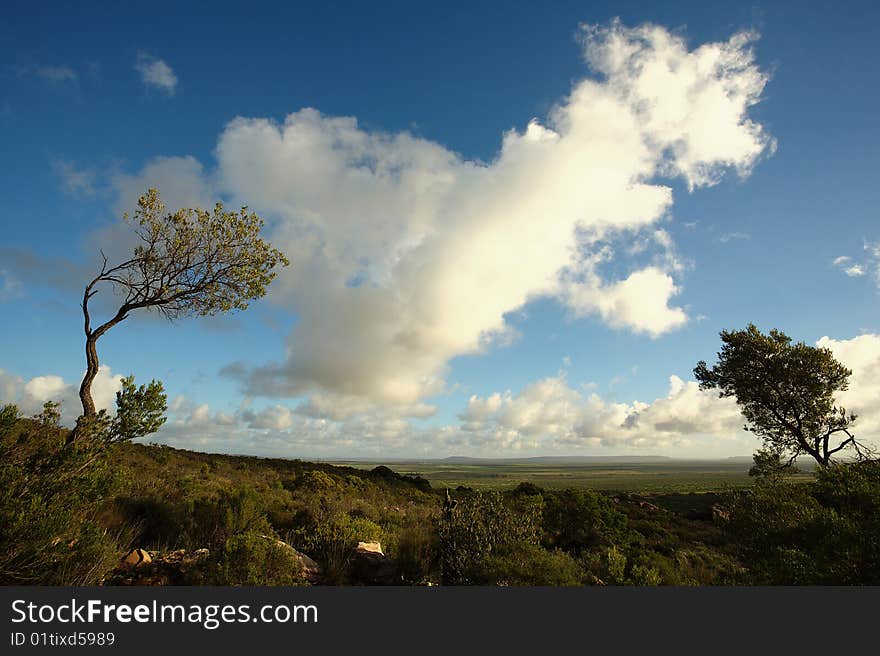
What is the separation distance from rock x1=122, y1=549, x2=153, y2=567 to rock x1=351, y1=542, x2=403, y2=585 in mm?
4491

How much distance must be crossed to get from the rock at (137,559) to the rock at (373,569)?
177 inches

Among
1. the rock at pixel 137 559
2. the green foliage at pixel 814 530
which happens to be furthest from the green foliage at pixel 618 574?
the rock at pixel 137 559

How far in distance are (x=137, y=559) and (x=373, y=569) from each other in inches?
204

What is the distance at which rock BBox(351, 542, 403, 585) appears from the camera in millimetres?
10141

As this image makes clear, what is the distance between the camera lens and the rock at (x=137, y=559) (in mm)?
8266

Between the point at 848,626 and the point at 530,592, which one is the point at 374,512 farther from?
the point at 848,626

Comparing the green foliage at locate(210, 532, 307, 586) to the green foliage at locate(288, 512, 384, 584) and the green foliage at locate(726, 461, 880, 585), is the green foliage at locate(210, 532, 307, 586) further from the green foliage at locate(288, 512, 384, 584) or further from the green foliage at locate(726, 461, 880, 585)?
the green foliage at locate(726, 461, 880, 585)

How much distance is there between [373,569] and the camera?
33.8ft

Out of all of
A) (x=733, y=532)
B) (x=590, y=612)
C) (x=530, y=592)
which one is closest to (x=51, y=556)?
(x=530, y=592)

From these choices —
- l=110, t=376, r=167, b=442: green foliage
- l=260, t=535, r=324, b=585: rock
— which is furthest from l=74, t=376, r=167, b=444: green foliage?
l=260, t=535, r=324, b=585: rock

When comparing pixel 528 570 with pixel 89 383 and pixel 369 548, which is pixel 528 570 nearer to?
pixel 369 548

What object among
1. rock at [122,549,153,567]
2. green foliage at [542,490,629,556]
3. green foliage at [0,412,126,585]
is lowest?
green foliage at [542,490,629,556]

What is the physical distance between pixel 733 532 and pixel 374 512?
13.1 meters

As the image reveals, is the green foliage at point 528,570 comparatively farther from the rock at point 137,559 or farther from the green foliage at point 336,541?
the rock at point 137,559
